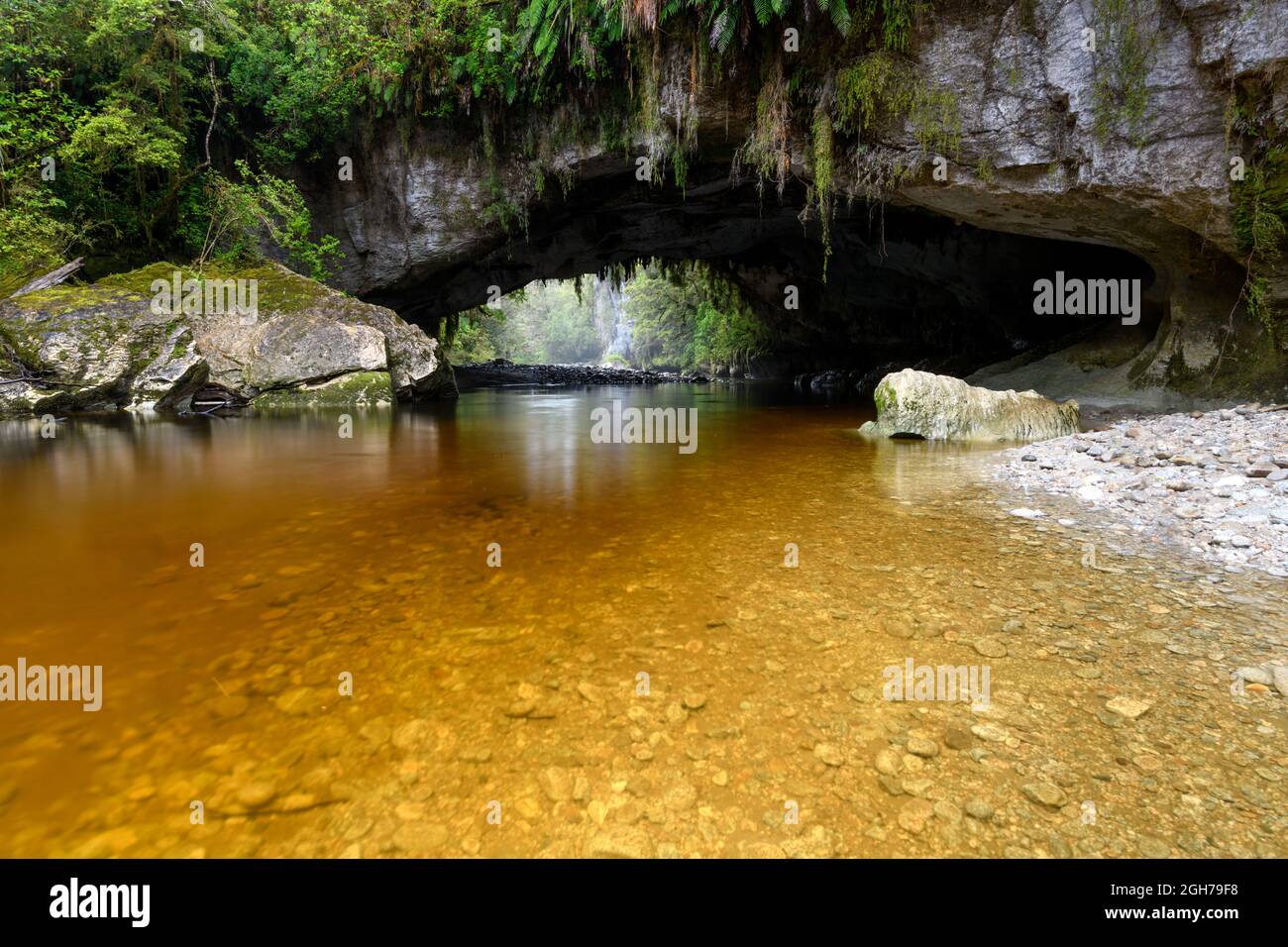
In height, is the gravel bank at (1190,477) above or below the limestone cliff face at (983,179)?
below

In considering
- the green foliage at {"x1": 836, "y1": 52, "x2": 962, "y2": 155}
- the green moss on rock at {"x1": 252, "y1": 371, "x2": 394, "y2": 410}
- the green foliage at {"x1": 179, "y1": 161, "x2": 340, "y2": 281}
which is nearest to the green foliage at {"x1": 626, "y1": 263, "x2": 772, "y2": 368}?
the green foliage at {"x1": 179, "y1": 161, "x2": 340, "y2": 281}

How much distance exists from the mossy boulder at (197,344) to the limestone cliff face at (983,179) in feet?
10.8

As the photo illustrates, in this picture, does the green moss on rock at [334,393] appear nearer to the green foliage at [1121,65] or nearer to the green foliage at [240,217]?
the green foliage at [240,217]

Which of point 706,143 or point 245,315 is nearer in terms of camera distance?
point 706,143

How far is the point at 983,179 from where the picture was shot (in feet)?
28.3

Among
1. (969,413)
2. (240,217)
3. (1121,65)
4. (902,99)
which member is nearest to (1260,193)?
(1121,65)

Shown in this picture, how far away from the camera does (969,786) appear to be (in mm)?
1591

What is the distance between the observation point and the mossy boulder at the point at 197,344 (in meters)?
10.5

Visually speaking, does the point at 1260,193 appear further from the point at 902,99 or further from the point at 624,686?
the point at 624,686

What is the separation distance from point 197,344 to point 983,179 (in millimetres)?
15184

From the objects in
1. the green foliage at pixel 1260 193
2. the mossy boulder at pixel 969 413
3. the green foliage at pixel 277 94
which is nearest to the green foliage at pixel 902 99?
the green foliage at pixel 277 94
